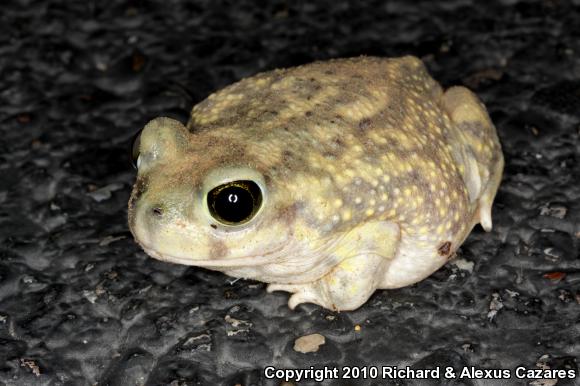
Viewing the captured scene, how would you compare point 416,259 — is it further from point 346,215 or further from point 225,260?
point 225,260

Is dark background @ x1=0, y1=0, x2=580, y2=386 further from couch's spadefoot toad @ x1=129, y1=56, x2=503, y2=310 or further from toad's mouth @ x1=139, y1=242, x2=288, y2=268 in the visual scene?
toad's mouth @ x1=139, y1=242, x2=288, y2=268

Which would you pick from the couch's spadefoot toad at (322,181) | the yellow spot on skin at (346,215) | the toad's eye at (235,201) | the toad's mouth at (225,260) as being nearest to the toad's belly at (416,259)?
the couch's spadefoot toad at (322,181)

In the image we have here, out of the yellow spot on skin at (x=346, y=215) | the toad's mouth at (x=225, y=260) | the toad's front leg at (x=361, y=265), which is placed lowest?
the toad's front leg at (x=361, y=265)

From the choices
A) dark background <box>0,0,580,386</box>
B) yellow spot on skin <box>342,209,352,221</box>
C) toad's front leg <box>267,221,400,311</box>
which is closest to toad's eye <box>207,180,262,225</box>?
yellow spot on skin <box>342,209,352,221</box>

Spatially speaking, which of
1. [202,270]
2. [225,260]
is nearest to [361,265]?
[225,260]

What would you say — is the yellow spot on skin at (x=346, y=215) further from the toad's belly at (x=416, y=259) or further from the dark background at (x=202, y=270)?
the dark background at (x=202, y=270)

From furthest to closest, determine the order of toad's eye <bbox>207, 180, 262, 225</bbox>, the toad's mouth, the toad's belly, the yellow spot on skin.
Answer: the toad's belly → the yellow spot on skin → the toad's mouth → toad's eye <bbox>207, 180, 262, 225</bbox>
